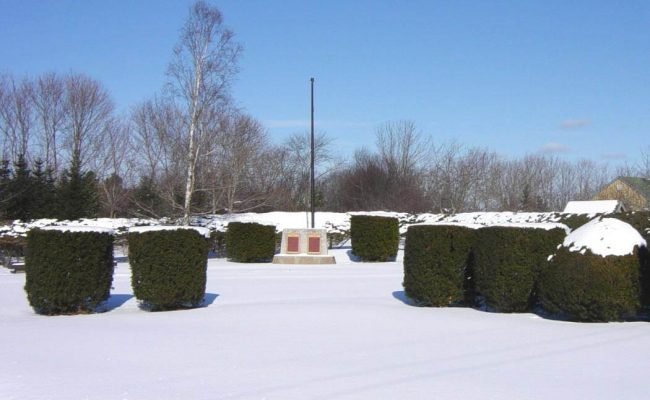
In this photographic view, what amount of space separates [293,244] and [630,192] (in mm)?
27612

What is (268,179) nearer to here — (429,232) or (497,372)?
(429,232)

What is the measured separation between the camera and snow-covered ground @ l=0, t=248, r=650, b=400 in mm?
5684

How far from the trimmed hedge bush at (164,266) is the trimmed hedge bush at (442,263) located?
12.0ft

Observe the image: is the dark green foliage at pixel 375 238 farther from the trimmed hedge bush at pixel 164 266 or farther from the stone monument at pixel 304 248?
the trimmed hedge bush at pixel 164 266

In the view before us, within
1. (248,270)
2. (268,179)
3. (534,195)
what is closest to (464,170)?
(534,195)

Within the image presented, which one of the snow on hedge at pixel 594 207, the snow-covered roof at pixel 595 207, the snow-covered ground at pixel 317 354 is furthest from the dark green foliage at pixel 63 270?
the snow on hedge at pixel 594 207

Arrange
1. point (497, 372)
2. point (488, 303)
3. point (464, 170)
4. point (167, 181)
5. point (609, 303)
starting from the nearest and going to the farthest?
point (497, 372) → point (609, 303) → point (488, 303) → point (167, 181) → point (464, 170)

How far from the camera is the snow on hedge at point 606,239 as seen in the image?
29.5 ft

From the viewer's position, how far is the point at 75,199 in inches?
1395

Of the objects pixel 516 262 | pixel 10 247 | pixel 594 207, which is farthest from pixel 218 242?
pixel 516 262

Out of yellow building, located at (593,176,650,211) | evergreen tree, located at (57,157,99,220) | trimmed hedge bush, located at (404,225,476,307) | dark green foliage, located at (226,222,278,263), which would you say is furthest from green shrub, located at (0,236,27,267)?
yellow building, located at (593,176,650,211)

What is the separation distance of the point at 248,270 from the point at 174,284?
868 centimetres

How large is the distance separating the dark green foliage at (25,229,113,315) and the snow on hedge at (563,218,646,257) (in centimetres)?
725

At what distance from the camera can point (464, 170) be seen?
48.3 m
